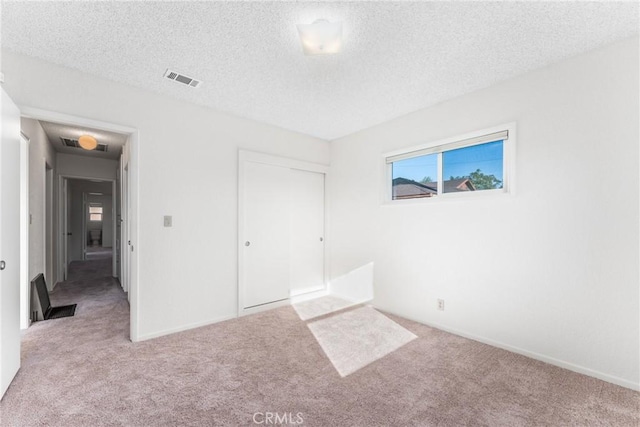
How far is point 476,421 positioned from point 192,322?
2.77 metres

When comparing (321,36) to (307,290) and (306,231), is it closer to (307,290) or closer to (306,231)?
(306,231)

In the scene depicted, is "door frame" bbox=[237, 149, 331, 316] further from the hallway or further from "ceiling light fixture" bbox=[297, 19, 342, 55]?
"ceiling light fixture" bbox=[297, 19, 342, 55]

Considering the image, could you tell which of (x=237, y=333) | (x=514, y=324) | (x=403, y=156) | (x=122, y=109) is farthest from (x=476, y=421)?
(x=122, y=109)

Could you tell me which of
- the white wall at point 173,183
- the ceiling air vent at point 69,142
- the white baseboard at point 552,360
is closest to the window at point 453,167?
the white baseboard at point 552,360

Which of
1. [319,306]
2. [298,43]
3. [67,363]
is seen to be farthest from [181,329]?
[298,43]

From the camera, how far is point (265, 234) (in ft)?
12.7

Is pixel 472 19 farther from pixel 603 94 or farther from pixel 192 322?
pixel 192 322

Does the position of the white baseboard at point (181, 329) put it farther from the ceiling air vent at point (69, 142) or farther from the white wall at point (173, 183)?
the ceiling air vent at point (69, 142)

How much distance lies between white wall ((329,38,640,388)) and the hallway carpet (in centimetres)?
28

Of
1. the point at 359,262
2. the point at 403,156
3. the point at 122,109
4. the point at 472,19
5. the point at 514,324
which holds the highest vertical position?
the point at 472,19

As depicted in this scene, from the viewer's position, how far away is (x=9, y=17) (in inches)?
74.2

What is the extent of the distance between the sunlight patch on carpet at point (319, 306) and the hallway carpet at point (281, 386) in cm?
71

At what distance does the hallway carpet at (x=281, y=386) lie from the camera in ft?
5.71

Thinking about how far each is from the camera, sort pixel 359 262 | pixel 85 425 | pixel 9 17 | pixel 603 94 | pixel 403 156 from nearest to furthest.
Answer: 1. pixel 85 425
2. pixel 9 17
3. pixel 603 94
4. pixel 403 156
5. pixel 359 262
